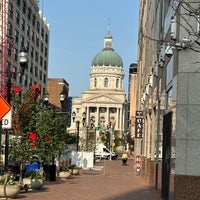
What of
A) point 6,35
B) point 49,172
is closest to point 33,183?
point 49,172

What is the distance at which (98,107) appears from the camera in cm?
19312

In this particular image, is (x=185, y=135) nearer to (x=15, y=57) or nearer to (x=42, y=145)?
(x=42, y=145)

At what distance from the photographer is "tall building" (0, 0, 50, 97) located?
68.7 metres

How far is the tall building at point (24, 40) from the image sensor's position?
68688 mm

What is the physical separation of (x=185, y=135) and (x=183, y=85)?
4.55 ft

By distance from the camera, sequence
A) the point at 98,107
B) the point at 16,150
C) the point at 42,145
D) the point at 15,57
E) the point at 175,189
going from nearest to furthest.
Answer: the point at 175,189 < the point at 16,150 < the point at 42,145 < the point at 15,57 < the point at 98,107

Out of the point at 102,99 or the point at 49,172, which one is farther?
the point at 102,99

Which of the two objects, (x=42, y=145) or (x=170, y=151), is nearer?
(x=170, y=151)

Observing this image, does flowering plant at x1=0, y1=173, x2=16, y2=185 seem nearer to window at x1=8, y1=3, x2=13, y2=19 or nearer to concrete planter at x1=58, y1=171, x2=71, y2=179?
concrete planter at x1=58, y1=171, x2=71, y2=179

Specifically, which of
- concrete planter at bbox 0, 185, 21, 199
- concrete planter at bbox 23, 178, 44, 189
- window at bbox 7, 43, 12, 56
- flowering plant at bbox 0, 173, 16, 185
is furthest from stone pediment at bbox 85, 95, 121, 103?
concrete planter at bbox 0, 185, 21, 199

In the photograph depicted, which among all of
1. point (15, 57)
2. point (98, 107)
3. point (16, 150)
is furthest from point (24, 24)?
point (98, 107)

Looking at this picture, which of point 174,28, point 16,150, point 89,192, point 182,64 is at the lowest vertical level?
point 89,192

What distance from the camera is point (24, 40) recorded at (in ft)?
273

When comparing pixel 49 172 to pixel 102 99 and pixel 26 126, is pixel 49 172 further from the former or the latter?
pixel 102 99
